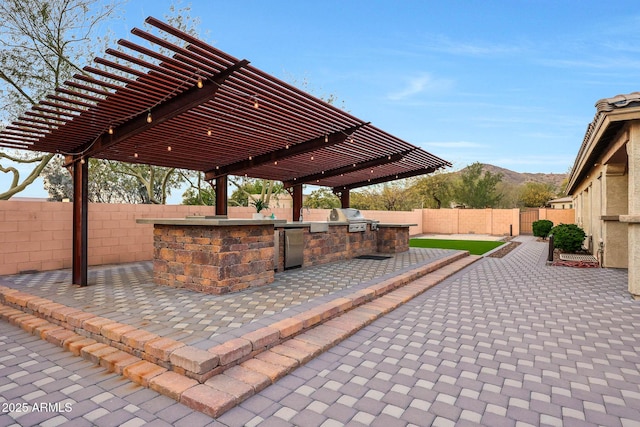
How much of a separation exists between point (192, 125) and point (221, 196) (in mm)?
3420

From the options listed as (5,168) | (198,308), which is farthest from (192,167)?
(5,168)

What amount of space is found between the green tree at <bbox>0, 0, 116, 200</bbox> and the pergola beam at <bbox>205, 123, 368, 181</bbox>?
4.61m

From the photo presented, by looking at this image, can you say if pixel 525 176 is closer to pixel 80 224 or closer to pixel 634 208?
pixel 634 208

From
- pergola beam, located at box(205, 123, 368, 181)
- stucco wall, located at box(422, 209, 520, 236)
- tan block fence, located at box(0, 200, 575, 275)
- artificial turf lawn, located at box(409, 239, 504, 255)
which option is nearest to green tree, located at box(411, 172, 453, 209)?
stucco wall, located at box(422, 209, 520, 236)

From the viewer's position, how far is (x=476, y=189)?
93.8 ft

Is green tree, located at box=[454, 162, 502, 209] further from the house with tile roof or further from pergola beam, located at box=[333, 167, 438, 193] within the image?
pergola beam, located at box=[333, 167, 438, 193]

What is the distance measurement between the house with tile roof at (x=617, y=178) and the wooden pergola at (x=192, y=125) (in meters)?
3.41

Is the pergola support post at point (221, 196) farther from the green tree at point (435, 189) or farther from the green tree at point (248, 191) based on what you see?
the green tree at point (435, 189)

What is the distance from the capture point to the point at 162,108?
14.8ft

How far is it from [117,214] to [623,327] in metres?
8.69

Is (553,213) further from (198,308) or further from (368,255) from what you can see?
(198,308)

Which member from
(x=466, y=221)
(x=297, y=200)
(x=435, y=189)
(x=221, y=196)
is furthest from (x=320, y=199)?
(x=221, y=196)

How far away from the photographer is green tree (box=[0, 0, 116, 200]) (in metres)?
8.91

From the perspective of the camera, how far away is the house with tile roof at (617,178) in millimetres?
4738
